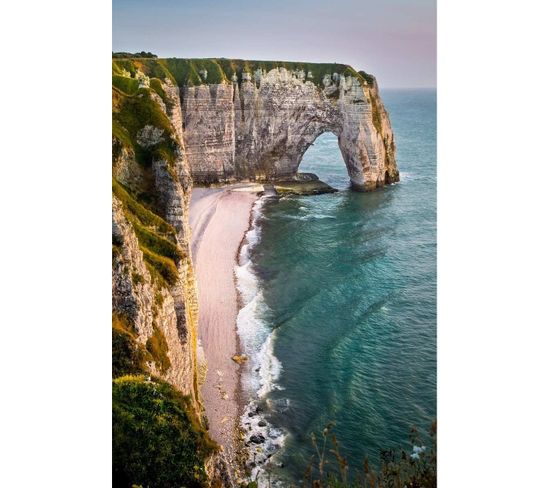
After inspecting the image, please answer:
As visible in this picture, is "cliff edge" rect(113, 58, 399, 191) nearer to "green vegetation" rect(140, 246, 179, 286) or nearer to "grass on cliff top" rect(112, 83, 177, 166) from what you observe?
"grass on cliff top" rect(112, 83, 177, 166)

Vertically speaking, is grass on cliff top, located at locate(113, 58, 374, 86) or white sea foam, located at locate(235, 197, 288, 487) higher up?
grass on cliff top, located at locate(113, 58, 374, 86)

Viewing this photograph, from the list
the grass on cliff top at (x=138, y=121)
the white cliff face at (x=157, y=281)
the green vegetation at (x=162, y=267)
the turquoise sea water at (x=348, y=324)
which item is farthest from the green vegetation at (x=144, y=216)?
the turquoise sea water at (x=348, y=324)

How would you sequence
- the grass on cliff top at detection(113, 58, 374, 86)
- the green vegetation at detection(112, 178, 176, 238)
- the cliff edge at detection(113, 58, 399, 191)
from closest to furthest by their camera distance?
the green vegetation at detection(112, 178, 176, 238) → the grass on cliff top at detection(113, 58, 374, 86) → the cliff edge at detection(113, 58, 399, 191)

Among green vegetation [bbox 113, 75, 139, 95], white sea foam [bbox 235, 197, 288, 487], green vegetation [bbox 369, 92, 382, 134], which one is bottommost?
white sea foam [bbox 235, 197, 288, 487]

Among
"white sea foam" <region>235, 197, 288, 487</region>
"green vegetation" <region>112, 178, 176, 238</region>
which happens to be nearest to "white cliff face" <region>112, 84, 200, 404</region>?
"green vegetation" <region>112, 178, 176, 238</region>

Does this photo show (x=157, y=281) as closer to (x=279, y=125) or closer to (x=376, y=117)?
(x=376, y=117)

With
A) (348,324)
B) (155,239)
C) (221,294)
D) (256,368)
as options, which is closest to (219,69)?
(221,294)

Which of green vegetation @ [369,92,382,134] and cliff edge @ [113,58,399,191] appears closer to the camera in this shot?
cliff edge @ [113,58,399,191]
